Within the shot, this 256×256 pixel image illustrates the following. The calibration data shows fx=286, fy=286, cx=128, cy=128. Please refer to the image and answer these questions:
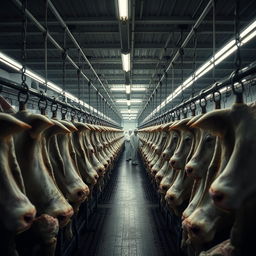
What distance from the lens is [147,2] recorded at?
4.64m

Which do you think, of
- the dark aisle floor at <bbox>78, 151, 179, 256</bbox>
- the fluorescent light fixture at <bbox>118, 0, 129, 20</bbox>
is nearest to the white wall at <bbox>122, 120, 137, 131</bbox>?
the dark aisle floor at <bbox>78, 151, 179, 256</bbox>

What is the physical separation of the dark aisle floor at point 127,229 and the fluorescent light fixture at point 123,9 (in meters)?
3.10

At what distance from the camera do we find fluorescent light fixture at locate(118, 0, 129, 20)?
3477 millimetres

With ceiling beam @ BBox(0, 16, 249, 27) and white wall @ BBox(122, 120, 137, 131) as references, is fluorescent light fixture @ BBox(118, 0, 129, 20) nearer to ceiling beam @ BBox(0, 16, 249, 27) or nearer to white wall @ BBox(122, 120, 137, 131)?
ceiling beam @ BBox(0, 16, 249, 27)

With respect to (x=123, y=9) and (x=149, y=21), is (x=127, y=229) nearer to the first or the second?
(x=123, y=9)

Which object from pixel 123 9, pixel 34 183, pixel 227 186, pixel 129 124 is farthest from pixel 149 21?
pixel 129 124

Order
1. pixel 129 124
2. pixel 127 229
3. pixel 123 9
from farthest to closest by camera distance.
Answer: pixel 129 124 → pixel 127 229 → pixel 123 9

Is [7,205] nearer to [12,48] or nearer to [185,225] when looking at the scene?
[185,225]

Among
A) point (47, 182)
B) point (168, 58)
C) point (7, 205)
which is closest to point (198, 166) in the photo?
point (47, 182)

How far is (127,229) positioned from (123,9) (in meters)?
3.26

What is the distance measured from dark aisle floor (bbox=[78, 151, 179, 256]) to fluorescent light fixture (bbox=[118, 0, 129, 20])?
3101 millimetres

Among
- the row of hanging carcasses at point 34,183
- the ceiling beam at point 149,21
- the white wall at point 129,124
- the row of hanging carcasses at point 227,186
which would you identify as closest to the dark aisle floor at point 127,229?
the row of hanging carcasses at point 34,183

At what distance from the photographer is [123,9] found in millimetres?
3676

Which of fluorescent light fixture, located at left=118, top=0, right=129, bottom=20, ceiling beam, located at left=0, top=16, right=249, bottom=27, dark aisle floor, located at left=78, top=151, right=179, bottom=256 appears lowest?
dark aisle floor, located at left=78, top=151, right=179, bottom=256
